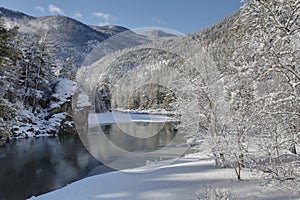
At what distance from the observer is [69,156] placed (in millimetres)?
16391

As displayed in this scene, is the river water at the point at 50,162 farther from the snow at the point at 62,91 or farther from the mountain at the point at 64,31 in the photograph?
the mountain at the point at 64,31

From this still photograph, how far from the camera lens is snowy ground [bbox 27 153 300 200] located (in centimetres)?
696

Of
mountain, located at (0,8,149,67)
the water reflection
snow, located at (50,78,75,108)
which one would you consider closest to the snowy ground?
the water reflection

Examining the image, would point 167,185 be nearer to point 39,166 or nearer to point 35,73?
point 39,166

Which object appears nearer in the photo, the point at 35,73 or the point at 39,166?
the point at 39,166

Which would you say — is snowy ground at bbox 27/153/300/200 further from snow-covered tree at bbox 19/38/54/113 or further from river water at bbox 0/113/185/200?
snow-covered tree at bbox 19/38/54/113

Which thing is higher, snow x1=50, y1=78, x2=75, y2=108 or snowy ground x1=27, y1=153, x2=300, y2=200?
snow x1=50, y1=78, x2=75, y2=108

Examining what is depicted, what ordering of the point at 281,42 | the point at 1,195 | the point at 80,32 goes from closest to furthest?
the point at 281,42
the point at 1,195
the point at 80,32

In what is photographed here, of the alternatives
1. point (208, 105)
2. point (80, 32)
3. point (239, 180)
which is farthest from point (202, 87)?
Answer: point (80, 32)

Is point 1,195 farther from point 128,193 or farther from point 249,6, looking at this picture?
point 249,6

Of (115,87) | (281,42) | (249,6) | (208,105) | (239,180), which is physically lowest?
(239,180)

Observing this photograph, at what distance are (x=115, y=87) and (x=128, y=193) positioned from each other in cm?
4100

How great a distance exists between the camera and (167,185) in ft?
27.2

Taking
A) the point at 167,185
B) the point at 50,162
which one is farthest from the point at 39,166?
the point at 167,185
